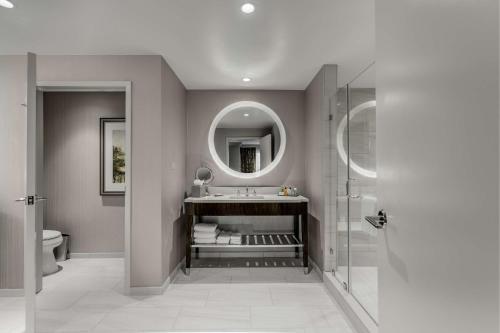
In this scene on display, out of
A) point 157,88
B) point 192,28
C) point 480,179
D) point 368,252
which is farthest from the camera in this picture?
point 157,88

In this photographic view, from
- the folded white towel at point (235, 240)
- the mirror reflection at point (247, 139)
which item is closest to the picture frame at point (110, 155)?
the mirror reflection at point (247, 139)

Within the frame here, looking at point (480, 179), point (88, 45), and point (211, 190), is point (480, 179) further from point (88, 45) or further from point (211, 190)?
point (211, 190)

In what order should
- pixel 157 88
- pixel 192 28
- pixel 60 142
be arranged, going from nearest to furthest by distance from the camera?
pixel 192 28 → pixel 157 88 → pixel 60 142

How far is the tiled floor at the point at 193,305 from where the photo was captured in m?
2.31

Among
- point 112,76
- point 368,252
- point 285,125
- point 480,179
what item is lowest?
point 368,252

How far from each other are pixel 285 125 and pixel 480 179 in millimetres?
3531

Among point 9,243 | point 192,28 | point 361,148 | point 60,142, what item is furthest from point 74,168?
point 361,148

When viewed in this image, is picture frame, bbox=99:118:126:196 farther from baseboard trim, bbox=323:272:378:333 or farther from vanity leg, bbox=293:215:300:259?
baseboard trim, bbox=323:272:378:333

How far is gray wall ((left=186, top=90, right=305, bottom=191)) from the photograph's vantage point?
417cm

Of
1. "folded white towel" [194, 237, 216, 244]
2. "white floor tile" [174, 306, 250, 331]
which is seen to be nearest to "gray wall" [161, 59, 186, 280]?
"folded white towel" [194, 237, 216, 244]

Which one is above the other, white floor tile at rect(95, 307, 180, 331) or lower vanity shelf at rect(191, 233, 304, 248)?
lower vanity shelf at rect(191, 233, 304, 248)

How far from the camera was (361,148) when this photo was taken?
250 cm

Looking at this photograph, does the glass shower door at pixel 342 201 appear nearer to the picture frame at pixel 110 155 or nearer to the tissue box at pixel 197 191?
the tissue box at pixel 197 191

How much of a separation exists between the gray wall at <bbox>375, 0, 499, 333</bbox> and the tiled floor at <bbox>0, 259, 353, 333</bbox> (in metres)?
1.39
